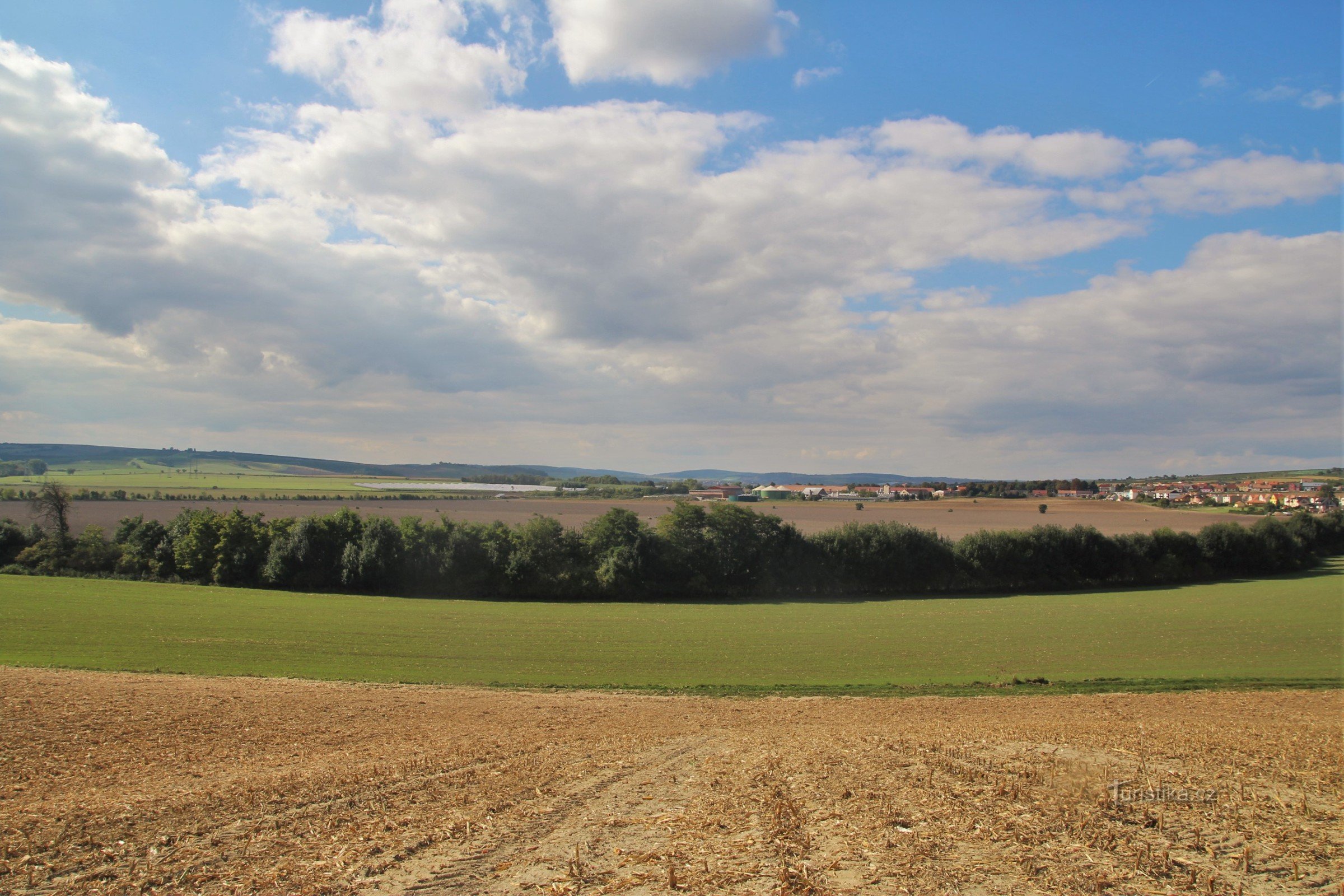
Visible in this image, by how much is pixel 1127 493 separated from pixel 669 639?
482ft

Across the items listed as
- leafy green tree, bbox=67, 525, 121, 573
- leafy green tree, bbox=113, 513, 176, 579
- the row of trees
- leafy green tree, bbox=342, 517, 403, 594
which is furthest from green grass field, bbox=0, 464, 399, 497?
leafy green tree, bbox=342, 517, 403, 594

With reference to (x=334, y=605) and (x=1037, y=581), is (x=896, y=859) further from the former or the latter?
(x=1037, y=581)

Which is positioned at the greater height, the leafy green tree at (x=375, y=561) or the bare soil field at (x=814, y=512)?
the bare soil field at (x=814, y=512)

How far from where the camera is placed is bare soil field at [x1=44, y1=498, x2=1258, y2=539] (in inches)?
3565

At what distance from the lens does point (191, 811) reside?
1046 centimetres

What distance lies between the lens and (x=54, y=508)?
7512 cm

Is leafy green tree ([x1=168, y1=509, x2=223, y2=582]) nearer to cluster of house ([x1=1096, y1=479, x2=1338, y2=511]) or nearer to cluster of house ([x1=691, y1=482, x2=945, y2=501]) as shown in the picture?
cluster of house ([x1=691, y1=482, x2=945, y2=501])

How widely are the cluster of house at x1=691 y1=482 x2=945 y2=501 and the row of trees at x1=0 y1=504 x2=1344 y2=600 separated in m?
71.6

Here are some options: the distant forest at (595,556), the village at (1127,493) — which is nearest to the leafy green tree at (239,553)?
the distant forest at (595,556)

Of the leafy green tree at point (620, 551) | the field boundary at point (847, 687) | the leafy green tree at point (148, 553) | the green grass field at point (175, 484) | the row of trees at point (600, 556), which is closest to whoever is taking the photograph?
the field boundary at point (847, 687)

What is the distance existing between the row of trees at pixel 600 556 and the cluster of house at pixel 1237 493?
4554 centimetres

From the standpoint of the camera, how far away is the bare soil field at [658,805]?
7.87 meters

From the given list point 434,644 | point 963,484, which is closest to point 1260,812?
point 434,644

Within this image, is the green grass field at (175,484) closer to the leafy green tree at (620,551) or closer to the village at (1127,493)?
the village at (1127,493)
